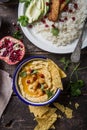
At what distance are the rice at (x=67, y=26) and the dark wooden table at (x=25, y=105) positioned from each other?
3.5 inches

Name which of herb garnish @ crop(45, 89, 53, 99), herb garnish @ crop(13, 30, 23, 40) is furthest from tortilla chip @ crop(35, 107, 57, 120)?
herb garnish @ crop(13, 30, 23, 40)

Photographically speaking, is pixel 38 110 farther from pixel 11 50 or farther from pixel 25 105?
pixel 11 50

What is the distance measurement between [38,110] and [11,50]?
357mm

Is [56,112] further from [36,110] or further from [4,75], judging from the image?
[4,75]

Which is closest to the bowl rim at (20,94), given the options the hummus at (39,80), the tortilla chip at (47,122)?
the hummus at (39,80)

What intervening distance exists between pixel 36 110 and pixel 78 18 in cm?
55

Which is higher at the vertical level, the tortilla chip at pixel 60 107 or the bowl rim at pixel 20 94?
the bowl rim at pixel 20 94

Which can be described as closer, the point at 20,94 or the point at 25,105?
the point at 20,94

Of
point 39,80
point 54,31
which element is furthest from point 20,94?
point 54,31

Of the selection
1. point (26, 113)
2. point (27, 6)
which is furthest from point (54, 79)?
point (27, 6)

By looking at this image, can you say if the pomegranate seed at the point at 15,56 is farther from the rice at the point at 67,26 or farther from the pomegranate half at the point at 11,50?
the rice at the point at 67,26

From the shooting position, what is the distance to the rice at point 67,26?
6.22 feet

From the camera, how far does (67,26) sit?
6.24ft

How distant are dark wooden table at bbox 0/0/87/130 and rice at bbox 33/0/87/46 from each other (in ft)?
0.29
